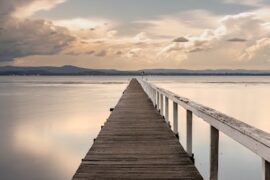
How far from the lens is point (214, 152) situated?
505cm

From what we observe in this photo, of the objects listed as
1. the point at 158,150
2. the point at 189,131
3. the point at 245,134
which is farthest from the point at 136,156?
the point at 245,134

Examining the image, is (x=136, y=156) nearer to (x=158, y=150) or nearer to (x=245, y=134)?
(x=158, y=150)

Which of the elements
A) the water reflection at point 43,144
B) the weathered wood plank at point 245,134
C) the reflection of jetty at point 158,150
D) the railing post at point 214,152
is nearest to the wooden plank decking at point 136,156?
the reflection of jetty at point 158,150

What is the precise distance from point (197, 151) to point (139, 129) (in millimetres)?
6612

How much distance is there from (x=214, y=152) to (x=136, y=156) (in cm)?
223

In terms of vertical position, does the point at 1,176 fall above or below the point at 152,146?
below

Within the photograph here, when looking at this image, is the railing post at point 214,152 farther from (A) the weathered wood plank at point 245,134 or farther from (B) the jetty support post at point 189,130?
(B) the jetty support post at point 189,130

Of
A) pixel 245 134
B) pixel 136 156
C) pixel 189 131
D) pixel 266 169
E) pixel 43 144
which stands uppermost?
pixel 245 134

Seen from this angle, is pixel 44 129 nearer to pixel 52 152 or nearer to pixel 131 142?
pixel 52 152

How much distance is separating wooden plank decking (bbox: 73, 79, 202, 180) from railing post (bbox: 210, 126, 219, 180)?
0.59 meters

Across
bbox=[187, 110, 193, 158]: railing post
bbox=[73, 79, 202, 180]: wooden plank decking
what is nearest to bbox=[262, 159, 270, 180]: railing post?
bbox=[73, 79, 202, 180]: wooden plank decking

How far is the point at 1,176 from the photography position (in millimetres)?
12859

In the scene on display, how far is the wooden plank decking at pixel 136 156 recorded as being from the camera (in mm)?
5887

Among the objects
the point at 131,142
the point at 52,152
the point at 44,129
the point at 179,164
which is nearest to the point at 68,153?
the point at 52,152
